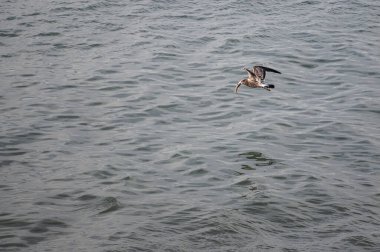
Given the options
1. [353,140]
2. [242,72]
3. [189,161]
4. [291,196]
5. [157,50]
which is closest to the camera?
[291,196]

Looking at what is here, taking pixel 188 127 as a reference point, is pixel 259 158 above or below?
below

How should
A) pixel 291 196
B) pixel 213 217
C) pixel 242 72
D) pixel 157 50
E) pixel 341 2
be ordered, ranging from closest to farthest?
1. pixel 213 217
2. pixel 291 196
3. pixel 242 72
4. pixel 157 50
5. pixel 341 2

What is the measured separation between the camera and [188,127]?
16125mm

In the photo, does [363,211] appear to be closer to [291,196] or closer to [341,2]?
[291,196]

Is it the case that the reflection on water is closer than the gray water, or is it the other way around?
the gray water

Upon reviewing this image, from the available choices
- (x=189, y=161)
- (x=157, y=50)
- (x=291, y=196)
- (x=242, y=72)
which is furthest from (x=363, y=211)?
(x=157, y=50)

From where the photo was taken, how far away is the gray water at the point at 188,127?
11492 millimetres

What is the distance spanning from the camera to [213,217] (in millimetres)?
11688

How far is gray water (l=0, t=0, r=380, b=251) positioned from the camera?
452 inches

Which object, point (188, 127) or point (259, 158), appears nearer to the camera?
point (259, 158)

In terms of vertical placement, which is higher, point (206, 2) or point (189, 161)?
point (206, 2)

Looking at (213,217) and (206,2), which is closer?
(213,217)

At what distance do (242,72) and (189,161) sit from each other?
253 inches

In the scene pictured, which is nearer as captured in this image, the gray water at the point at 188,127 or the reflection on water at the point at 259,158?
the gray water at the point at 188,127
